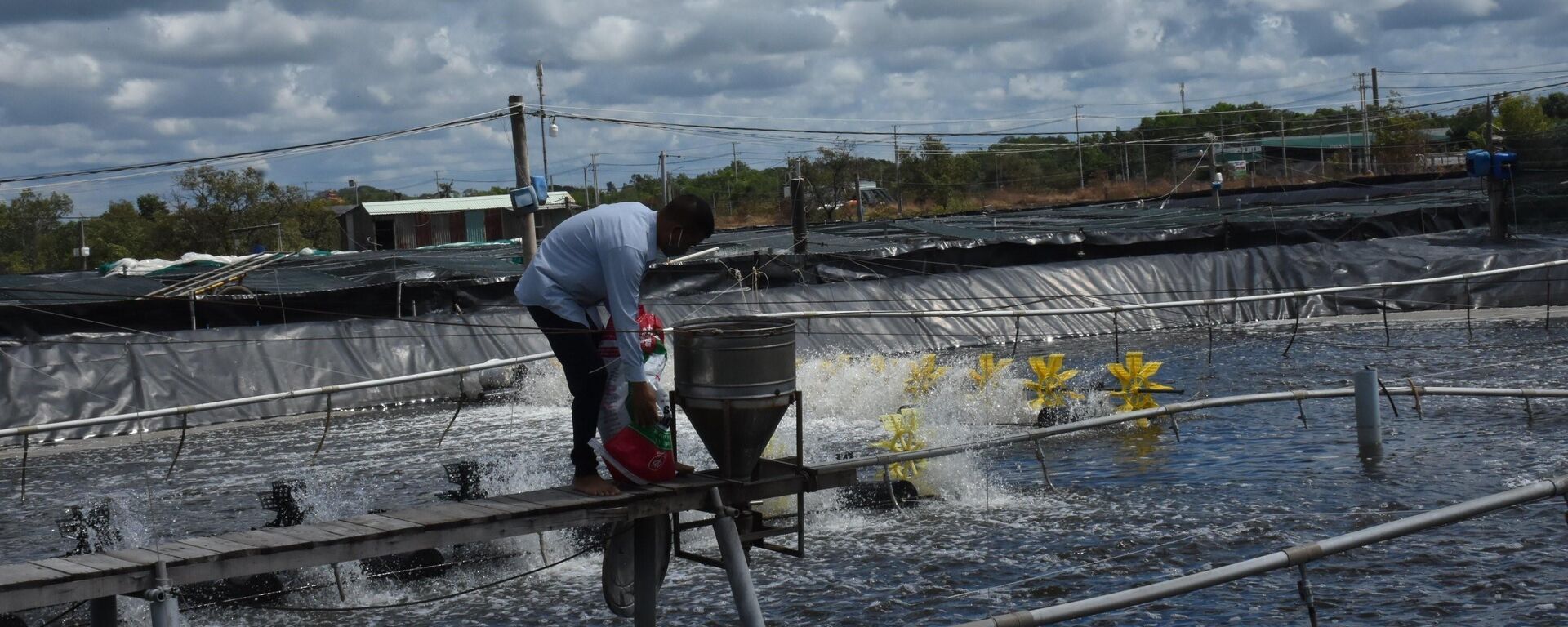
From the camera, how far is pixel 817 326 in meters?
24.0

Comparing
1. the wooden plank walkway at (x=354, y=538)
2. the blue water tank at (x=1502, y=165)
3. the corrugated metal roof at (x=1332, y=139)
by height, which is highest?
the corrugated metal roof at (x=1332, y=139)

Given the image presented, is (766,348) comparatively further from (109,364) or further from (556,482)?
(109,364)

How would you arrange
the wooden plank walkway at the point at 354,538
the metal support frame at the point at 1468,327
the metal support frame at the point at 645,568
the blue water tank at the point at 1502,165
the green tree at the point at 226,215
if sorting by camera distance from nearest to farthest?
the wooden plank walkway at the point at 354,538, the metal support frame at the point at 645,568, the metal support frame at the point at 1468,327, the blue water tank at the point at 1502,165, the green tree at the point at 226,215

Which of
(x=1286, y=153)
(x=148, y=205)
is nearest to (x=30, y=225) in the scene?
(x=148, y=205)

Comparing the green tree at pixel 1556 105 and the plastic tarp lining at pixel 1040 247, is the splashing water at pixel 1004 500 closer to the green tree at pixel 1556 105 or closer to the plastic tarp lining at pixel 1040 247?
the plastic tarp lining at pixel 1040 247

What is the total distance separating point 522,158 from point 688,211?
17.7 meters

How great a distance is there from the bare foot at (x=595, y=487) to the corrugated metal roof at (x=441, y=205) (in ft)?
177

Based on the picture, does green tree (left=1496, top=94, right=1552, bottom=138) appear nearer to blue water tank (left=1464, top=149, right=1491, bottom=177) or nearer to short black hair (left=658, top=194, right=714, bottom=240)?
blue water tank (left=1464, top=149, right=1491, bottom=177)

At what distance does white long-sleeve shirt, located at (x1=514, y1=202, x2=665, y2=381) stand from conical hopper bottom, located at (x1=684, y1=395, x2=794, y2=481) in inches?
15.3

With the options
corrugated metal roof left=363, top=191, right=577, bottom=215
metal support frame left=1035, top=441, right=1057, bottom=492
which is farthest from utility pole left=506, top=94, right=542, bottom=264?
corrugated metal roof left=363, top=191, right=577, bottom=215

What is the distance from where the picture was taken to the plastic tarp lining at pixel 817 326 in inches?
757

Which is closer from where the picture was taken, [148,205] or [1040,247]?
[1040,247]

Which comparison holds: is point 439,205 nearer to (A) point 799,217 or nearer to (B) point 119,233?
(B) point 119,233

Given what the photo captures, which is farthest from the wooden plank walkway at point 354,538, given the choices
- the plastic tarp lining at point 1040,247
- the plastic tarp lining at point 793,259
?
the plastic tarp lining at point 1040,247
